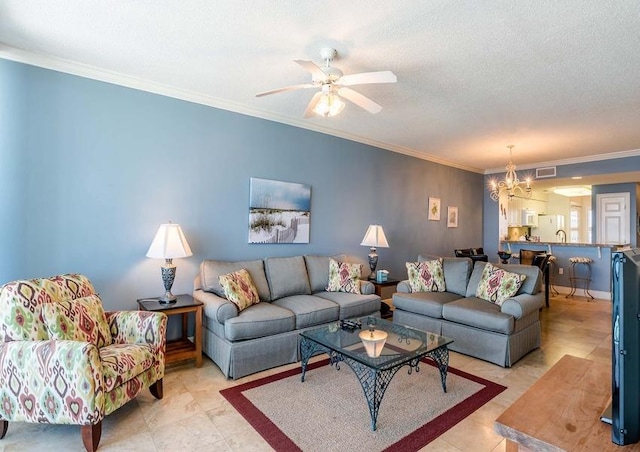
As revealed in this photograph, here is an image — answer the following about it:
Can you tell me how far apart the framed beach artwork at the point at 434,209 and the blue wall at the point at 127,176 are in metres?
2.36

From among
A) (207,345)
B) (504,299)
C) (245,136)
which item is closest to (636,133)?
(504,299)

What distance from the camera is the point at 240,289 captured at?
3311 millimetres

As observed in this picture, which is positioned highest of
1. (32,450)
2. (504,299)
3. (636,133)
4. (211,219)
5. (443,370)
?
(636,133)

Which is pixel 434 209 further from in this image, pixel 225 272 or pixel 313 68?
pixel 313 68

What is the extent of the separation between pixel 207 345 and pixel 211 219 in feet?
4.39

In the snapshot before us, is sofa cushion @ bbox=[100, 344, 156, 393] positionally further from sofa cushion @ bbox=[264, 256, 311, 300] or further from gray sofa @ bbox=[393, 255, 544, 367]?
gray sofa @ bbox=[393, 255, 544, 367]

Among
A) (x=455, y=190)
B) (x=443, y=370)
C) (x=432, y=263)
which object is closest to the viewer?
(x=443, y=370)

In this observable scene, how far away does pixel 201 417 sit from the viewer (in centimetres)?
237

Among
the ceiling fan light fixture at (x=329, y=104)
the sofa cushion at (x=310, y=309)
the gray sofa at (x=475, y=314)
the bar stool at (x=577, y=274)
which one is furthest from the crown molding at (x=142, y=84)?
the bar stool at (x=577, y=274)

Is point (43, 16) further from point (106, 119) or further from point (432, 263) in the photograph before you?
point (432, 263)

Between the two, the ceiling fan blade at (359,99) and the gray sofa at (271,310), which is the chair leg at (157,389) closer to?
the gray sofa at (271,310)

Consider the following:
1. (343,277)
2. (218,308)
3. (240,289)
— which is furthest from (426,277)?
(218,308)

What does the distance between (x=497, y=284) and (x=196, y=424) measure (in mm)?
3283

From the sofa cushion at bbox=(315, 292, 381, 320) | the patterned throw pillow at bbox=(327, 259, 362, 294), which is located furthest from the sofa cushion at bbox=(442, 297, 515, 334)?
the patterned throw pillow at bbox=(327, 259, 362, 294)
